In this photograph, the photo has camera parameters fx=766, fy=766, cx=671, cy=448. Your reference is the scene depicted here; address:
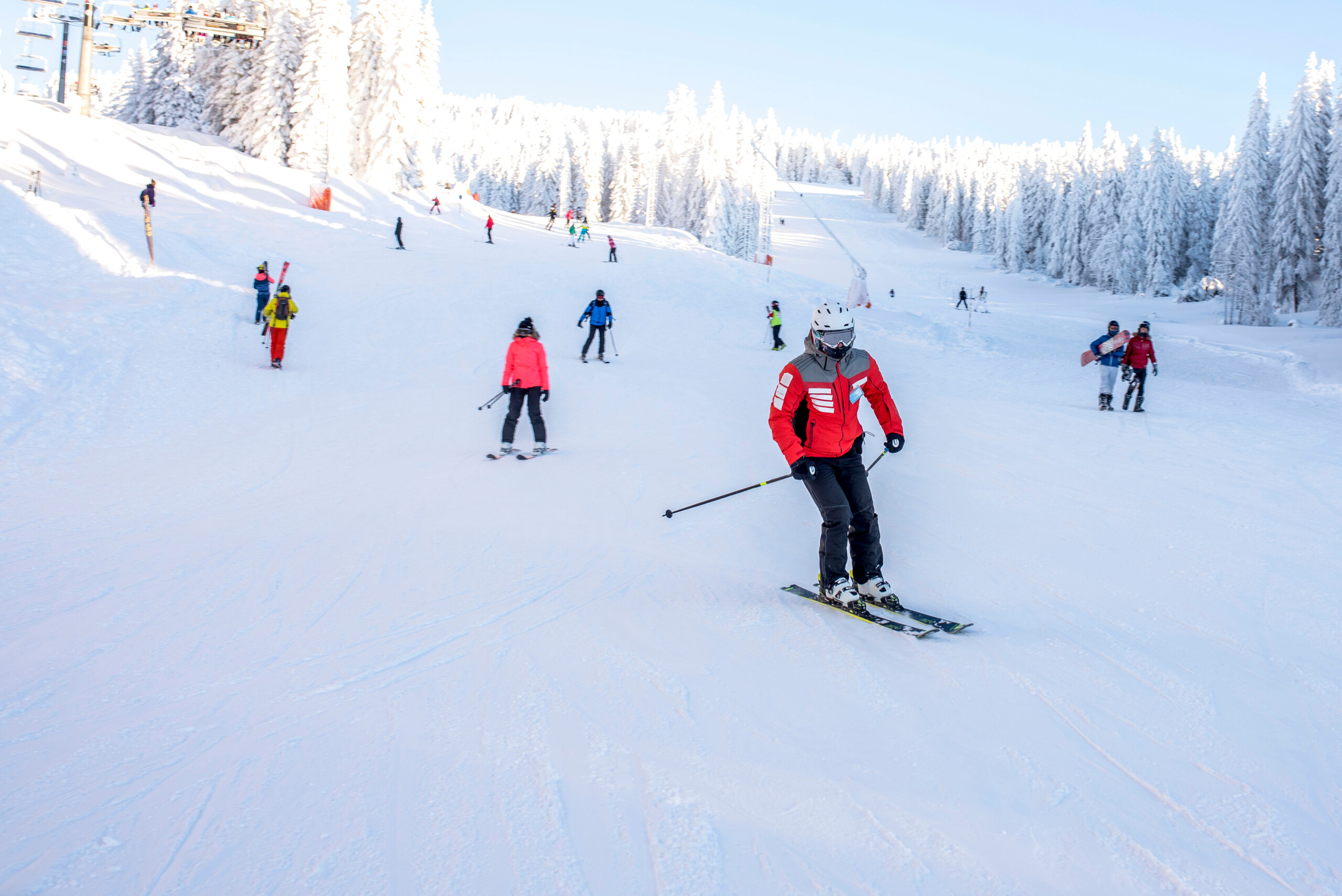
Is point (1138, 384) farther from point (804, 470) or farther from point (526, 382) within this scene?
point (804, 470)

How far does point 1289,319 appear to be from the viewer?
151 ft

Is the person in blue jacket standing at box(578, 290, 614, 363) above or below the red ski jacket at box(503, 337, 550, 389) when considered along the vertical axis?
above

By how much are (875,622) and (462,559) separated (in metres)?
3.00

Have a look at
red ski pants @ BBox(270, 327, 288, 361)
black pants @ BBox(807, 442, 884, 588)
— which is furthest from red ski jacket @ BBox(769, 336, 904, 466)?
red ski pants @ BBox(270, 327, 288, 361)

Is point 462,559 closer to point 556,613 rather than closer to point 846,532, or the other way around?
point 556,613

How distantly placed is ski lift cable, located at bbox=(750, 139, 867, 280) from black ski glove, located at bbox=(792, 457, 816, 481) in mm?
Answer: 34273

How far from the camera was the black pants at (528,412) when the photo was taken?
9.69 metres

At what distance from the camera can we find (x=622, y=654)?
4051 millimetres

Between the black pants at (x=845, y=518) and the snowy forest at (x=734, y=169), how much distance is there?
45134 mm

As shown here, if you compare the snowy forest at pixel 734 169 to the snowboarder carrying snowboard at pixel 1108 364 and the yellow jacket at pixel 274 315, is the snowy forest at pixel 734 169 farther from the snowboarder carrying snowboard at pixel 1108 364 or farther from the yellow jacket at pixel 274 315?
the snowboarder carrying snowboard at pixel 1108 364

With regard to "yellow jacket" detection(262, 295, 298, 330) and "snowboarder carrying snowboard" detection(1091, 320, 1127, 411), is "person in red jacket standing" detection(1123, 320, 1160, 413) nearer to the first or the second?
"snowboarder carrying snowboard" detection(1091, 320, 1127, 411)

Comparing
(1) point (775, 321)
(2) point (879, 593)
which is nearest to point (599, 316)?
(1) point (775, 321)

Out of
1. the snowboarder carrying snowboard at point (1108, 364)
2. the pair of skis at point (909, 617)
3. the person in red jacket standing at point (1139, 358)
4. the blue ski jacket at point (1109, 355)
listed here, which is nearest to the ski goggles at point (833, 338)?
the pair of skis at point (909, 617)

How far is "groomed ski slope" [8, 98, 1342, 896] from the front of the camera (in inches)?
97.9
